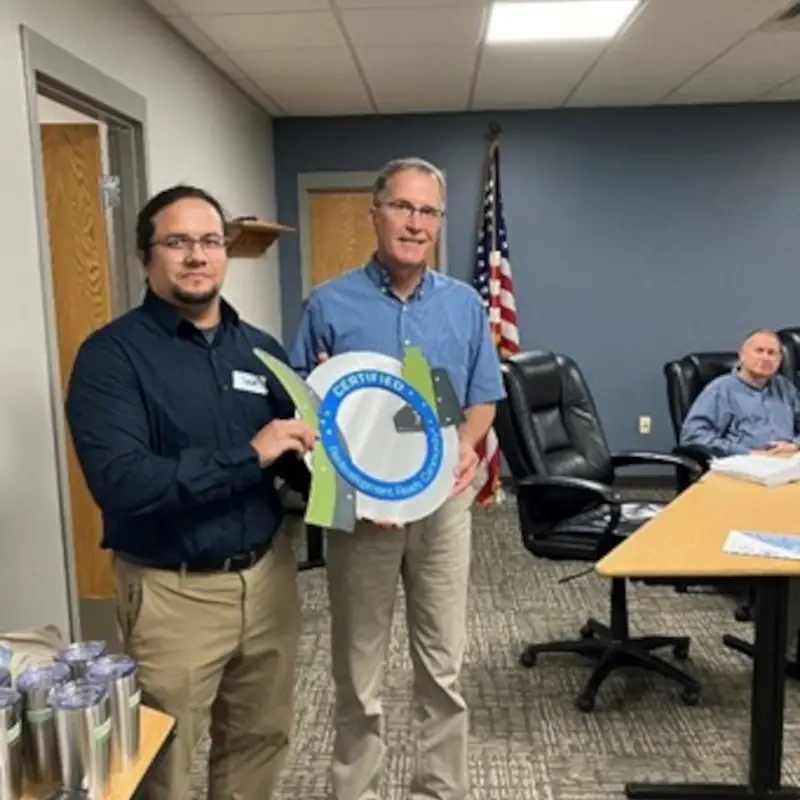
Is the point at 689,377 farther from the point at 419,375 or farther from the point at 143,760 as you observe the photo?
the point at 143,760

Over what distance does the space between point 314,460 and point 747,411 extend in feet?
8.80

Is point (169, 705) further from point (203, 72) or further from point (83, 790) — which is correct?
point (203, 72)

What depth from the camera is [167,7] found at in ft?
10.5

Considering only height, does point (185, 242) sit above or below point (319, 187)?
below

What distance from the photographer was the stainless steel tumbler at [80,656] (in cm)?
121

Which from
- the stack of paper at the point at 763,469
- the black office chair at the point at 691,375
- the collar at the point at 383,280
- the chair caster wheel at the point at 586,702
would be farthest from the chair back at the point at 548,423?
the collar at the point at 383,280

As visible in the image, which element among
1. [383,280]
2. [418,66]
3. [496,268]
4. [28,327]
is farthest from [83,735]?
[496,268]

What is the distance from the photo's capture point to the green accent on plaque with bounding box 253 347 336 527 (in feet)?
5.22

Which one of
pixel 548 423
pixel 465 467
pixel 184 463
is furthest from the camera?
pixel 548 423

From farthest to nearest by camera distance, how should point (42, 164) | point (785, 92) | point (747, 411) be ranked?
point (785, 92), point (747, 411), point (42, 164)

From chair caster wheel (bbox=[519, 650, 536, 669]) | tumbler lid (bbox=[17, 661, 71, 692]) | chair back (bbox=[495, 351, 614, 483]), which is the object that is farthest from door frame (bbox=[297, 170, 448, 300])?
tumbler lid (bbox=[17, 661, 71, 692])

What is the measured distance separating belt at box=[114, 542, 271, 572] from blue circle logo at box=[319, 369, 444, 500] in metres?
0.22

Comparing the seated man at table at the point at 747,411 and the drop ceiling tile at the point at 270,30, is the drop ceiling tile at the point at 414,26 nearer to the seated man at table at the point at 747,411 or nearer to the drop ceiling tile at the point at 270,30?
the drop ceiling tile at the point at 270,30

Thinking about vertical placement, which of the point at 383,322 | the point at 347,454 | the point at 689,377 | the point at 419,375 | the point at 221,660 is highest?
the point at 383,322
